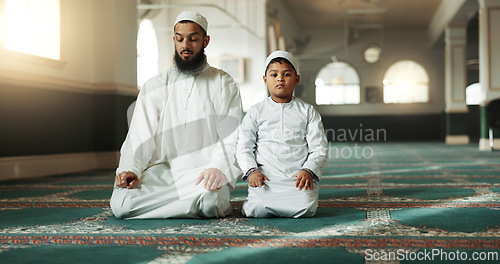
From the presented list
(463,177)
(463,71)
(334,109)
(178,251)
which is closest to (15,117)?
(178,251)

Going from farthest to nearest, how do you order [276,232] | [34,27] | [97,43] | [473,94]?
[473,94] < [97,43] < [34,27] < [276,232]

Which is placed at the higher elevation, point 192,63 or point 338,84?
point 338,84

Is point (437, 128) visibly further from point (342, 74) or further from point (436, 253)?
point (436, 253)

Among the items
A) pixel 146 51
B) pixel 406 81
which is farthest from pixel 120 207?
pixel 406 81

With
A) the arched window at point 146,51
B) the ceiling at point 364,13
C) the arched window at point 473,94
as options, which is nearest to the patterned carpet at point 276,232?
the arched window at point 146,51

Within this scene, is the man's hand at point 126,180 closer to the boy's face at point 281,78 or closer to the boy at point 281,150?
the boy at point 281,150

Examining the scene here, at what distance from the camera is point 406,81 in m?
14.7

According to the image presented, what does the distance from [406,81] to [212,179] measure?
13468 mm

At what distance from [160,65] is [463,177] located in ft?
20.4

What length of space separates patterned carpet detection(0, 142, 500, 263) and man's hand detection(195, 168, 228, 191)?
0.50 feet

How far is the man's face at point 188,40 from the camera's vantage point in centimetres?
236

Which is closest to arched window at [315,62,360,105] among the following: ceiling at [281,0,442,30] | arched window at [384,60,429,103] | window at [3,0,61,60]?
arched window at [384,60,429,103]

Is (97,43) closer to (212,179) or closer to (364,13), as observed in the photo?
(212,179)

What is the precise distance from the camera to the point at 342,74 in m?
14.9
